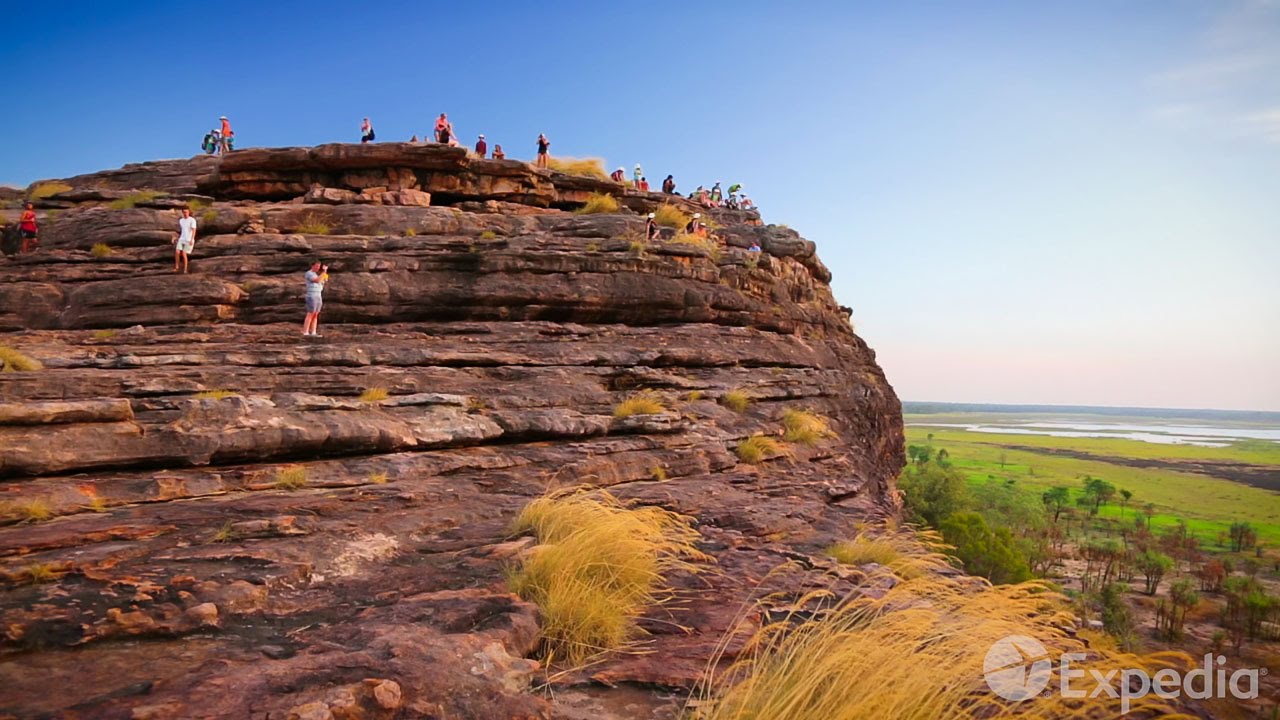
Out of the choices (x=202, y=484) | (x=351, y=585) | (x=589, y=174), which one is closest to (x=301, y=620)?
(x=351, y=585)

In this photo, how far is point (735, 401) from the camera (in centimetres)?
1319

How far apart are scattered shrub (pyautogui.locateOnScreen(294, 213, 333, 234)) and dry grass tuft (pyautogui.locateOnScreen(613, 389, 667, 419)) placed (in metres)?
10.8

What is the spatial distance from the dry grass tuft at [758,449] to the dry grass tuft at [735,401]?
112 cm

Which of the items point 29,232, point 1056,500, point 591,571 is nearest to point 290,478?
point 591,571

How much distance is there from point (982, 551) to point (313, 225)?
39997 mm

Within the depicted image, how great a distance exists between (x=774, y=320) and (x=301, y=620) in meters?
16.1

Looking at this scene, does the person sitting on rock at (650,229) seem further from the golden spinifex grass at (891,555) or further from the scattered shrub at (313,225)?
the golden spinifex grass at (891,555)

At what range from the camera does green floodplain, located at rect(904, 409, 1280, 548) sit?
310 ft

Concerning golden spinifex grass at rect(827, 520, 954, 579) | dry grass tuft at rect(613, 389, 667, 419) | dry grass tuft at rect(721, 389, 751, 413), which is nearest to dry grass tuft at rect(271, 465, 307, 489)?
dry grass tuft at rect(613, 389, 667, 419)

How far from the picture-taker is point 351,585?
4910mm

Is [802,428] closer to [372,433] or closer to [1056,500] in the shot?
[372,433]

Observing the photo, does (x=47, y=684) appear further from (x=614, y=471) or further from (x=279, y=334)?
(x=279, y=334)

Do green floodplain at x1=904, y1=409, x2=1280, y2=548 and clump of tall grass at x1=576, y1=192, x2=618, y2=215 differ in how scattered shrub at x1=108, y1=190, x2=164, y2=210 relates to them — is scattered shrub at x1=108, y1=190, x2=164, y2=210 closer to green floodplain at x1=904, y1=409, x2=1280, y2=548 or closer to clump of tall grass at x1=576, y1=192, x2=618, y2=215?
clump of tall grass at x1=576, y1=192, x2=618, y2=215

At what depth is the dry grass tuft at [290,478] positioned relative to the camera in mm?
7145
